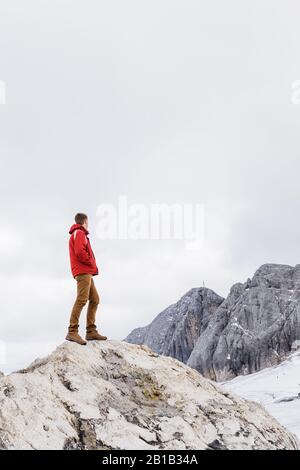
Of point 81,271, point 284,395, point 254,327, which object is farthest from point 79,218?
point 254,327

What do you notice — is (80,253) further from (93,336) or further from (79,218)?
(93,336)

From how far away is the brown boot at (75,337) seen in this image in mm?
7898

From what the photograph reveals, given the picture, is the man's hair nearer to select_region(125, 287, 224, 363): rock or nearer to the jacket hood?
the jacket hood

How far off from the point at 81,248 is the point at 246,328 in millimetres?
58417

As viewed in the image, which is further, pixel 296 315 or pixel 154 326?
pixel 154 326

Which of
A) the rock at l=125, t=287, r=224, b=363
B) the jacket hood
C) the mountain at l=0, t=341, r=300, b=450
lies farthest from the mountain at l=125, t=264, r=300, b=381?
the jacket hood

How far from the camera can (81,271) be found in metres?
8.10

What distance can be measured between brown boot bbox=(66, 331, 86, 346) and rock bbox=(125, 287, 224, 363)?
69.0 metres

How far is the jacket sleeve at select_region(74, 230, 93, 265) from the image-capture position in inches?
317

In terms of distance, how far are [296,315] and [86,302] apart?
5700cm

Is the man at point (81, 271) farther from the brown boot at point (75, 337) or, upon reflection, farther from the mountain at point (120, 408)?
the mountain at point (120, 408)

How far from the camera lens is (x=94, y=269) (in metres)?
8.27
